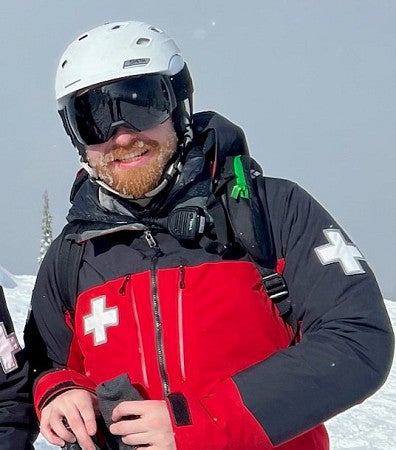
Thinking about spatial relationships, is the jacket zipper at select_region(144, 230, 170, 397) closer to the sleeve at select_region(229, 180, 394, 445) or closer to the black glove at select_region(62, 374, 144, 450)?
the black glove at select_region(62, 374, 144, 450)

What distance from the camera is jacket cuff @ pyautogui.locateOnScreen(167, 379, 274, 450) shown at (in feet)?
7.39

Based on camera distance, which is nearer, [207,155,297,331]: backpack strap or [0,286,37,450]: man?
[207,155,297,331]: backpack strap

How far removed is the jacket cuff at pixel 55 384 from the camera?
271 cm

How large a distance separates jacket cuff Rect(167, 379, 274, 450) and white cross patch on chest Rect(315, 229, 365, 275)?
0.59 m

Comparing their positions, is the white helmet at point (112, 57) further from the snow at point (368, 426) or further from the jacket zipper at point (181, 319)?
the snow at point (368, 426)

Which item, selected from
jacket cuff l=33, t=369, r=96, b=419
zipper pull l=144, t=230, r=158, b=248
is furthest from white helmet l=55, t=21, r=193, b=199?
jacket cuff l=33, t=369, r=96, b=419

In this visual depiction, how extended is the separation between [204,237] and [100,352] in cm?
59

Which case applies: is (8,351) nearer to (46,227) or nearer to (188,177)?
(188,177)

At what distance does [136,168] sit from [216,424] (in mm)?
1107

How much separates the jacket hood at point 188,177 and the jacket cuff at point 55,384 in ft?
1.96

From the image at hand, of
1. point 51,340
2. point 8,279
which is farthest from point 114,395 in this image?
point 8,279

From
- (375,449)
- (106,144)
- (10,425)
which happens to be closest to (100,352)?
(10,425)

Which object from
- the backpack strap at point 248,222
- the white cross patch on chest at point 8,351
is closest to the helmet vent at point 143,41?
the backpack strap at point 248,222

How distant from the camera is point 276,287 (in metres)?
2.66
